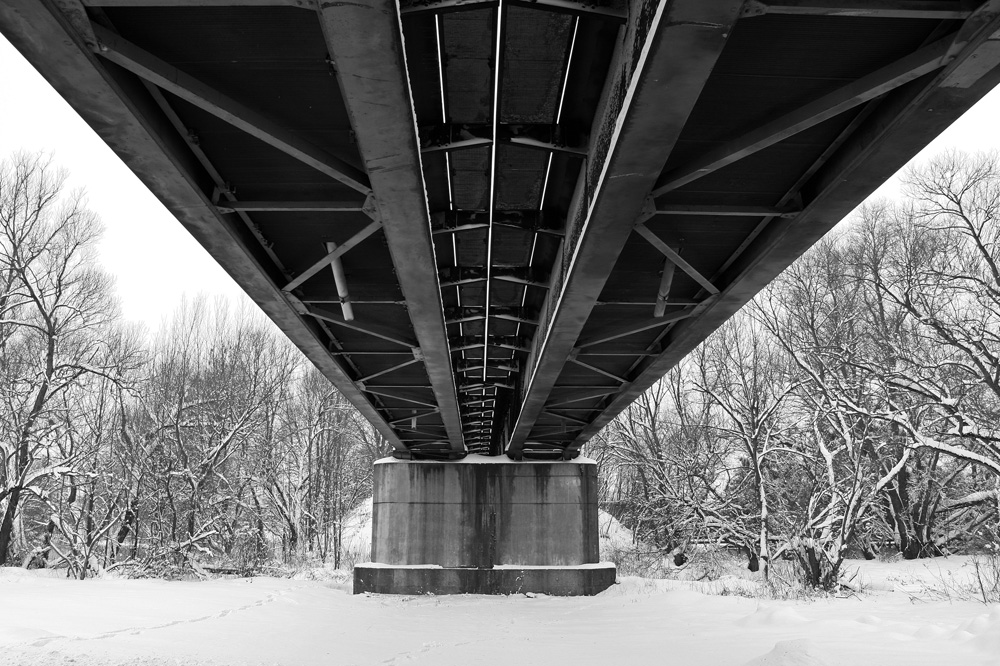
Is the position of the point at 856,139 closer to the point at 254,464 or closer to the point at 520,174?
the point at 520,174

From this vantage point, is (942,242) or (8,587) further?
(942,242)

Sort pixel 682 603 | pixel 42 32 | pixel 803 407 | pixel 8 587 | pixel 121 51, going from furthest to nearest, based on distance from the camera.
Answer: pixel 803 407
pixel 8 587
pixel 682 603
pixel 121 51
pixel 42 32

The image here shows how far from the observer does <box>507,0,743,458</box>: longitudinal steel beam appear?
388 cm

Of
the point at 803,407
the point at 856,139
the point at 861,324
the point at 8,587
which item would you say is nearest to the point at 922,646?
the point at 856,139

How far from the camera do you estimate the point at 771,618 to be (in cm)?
1220

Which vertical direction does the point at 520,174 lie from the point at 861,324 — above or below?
below

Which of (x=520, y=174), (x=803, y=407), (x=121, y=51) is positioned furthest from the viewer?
(x=803, y=407)

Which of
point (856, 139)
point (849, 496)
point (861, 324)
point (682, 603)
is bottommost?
point (682, 603)

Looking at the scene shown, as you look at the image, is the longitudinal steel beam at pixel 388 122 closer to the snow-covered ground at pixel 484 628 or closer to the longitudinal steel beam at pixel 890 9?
the longitudinal steel beam at pixel 890 9

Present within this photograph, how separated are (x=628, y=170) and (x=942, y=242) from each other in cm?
2197

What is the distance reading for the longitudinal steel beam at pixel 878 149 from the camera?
4.54 metres

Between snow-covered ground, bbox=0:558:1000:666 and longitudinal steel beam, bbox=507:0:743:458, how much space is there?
4691 mm

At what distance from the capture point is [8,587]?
60.2 feet

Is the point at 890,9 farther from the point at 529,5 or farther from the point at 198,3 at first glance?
the point at 198,3
